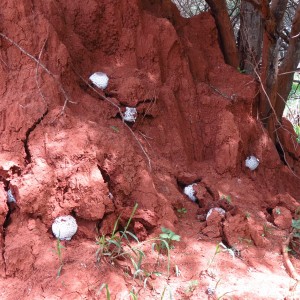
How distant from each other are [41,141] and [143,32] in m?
1.66

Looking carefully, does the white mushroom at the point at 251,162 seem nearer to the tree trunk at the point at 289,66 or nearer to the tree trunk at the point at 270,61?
the tree trunk at the point at 270,61

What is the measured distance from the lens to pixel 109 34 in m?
4.23

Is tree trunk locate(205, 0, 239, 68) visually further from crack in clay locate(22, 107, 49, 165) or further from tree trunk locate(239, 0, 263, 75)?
crack in clay locate(22, 107, 49, 165)

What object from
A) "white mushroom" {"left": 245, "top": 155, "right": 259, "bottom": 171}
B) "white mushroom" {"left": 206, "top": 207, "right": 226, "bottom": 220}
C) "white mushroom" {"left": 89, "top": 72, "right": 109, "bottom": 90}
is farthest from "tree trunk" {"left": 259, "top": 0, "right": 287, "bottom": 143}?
"white mushroom" {"left": 89, "top": 72, "right": 109, "bottom": 90}

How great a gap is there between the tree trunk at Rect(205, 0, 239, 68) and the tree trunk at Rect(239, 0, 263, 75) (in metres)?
0.25

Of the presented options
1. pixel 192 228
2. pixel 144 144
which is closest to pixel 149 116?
pixel 144 144

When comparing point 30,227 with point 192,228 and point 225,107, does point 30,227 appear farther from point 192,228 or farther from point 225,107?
point 225,107

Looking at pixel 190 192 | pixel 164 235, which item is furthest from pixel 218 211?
pixel 164 235

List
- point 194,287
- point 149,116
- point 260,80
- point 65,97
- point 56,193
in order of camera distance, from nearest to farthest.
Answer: point 194,287, point 56,193, point 65,97, point 149,116, point 260,80

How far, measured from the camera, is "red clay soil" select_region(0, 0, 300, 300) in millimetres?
2984

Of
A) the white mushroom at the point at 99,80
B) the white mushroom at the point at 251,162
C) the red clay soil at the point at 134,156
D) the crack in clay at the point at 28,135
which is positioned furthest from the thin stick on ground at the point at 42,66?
the white mushroom at the point at 251,162

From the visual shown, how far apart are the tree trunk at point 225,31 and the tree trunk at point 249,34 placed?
0.81 ft

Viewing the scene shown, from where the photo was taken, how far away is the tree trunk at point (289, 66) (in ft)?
14.9

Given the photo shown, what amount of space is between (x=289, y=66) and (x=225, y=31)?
79cm
